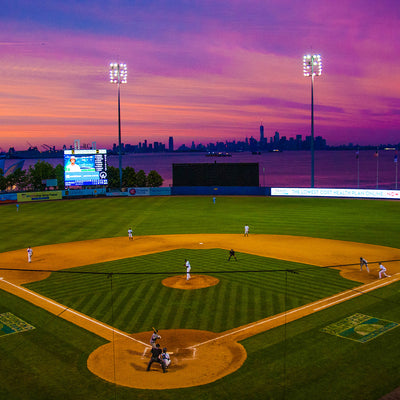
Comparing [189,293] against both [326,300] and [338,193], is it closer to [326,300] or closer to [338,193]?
[326,300]

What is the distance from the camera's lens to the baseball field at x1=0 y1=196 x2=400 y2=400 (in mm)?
13102

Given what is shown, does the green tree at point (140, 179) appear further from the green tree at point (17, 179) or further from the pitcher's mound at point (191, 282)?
the pitcher's mound at point (191, 282)

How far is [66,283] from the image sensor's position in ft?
77.9

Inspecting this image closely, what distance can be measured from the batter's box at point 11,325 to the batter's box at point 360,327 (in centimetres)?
1212

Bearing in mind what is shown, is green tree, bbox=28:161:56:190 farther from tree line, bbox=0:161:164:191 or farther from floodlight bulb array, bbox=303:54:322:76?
floodlight bulb array, bbox=303:54:322:76

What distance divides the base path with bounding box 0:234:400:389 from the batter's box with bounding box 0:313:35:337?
1.58 m

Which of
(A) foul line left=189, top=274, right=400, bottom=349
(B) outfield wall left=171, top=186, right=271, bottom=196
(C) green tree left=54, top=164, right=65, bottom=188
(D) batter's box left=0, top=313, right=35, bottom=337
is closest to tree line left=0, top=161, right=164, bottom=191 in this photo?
(C) green tree left=54, top=164, right=65, bottom=188

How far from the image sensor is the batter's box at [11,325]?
17172 millimetres

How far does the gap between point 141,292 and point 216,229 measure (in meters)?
21.0

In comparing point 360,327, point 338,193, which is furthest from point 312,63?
point 360,327

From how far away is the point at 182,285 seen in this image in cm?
2302

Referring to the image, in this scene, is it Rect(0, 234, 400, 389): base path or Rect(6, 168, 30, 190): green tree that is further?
Rect(6, 168, 30, 190): green tree

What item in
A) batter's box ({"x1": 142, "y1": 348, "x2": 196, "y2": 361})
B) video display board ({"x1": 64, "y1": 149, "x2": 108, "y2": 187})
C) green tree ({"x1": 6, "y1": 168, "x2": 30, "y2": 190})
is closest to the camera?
batter's box ({"x1": 142, "y1": 348, "x2": 196, "y2": 361})

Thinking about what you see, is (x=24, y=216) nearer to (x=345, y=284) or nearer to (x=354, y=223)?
(x=354, y=223)
